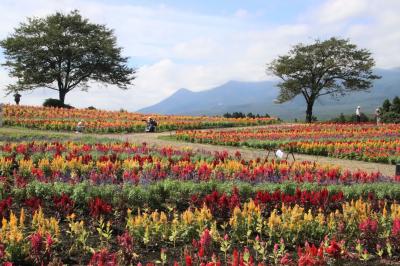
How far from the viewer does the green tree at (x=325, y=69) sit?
55719mm

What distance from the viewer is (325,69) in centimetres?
5634

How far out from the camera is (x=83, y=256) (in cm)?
720

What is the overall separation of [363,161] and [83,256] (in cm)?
1498

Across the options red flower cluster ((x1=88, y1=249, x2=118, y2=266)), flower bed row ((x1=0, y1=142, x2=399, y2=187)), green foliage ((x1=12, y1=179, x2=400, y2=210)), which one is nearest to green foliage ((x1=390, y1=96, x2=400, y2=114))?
flower bed row ((x1=0, y1=142, x2=399, y2=187))

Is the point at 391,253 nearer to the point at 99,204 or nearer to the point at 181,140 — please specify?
the point at 99,204

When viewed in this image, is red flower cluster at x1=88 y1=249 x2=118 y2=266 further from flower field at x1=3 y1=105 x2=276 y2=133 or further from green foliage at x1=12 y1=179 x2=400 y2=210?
flower field at x1=3 y1=105 x2=276 y2=133

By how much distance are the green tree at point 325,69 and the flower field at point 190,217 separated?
145 ft

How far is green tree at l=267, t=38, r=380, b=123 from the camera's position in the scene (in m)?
55.7

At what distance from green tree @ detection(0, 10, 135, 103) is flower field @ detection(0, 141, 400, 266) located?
48.4 metres

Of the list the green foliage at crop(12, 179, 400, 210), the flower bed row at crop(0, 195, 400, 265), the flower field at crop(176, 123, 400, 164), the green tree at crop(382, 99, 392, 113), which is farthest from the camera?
the green tree at crop(382, 99, 392, 113)

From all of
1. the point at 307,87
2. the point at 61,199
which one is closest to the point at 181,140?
the point at 61,199

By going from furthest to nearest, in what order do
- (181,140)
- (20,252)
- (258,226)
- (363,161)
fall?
1. (181,140)
2. (363,161)
3. (258,226)
4. (20,252)

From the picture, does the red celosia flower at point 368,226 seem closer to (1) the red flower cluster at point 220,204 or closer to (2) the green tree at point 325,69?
(1) the red flower cluster at point 220,204

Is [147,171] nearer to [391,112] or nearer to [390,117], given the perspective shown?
[390,117]
